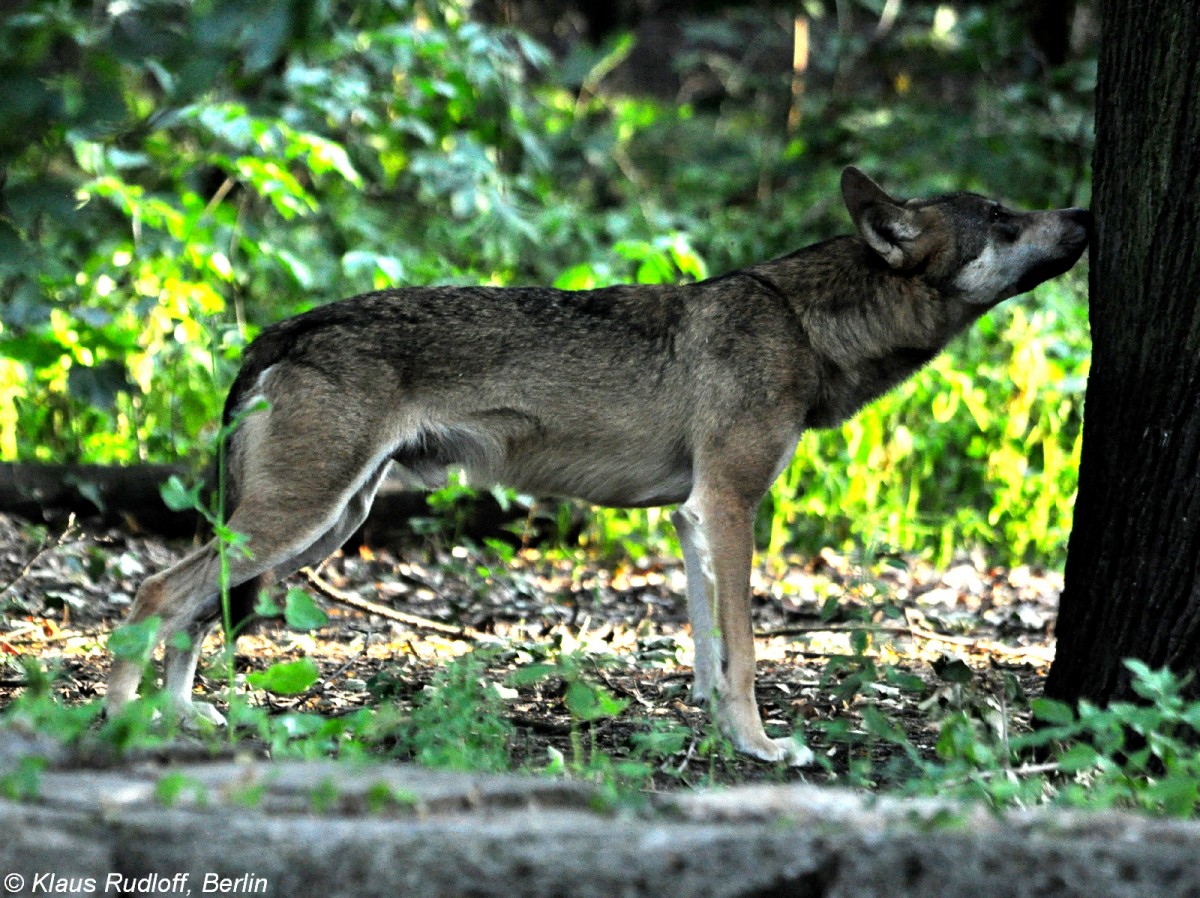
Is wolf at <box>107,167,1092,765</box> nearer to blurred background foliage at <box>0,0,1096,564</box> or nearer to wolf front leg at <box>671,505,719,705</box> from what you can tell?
wolf front leg at <box>671,505,719,705</box>

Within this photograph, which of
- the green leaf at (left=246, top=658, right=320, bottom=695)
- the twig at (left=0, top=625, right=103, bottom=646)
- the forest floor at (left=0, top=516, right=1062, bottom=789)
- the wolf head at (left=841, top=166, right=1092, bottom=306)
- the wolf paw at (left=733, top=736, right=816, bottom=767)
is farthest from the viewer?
the twig at (left=0, top=625, right=103, bottom=646)

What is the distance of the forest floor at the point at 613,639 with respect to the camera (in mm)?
4484

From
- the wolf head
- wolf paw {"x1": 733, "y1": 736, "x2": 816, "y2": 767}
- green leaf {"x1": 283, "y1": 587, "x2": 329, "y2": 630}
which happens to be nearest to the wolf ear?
the wolf head

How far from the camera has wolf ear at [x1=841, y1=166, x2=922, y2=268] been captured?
16.8ft

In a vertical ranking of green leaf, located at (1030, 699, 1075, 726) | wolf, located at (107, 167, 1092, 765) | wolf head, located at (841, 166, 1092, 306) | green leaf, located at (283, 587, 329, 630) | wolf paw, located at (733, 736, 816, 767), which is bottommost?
wolf paw, located at (733, 736, 816, 767)

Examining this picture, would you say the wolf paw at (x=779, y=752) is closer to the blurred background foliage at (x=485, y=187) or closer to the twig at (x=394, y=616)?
the twig at (x=394, y=616)

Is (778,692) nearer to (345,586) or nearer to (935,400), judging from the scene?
(345,586)

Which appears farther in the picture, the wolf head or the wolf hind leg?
the wolf head

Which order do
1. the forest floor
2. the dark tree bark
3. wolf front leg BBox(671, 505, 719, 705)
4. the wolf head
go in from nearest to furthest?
the dark tree bark < the forest floor < wolf front leg BBox(671, 505, 719, 705) < the wolf head

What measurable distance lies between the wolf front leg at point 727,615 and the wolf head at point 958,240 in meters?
1.15

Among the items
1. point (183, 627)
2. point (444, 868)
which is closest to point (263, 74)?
Result: point (183, 627)

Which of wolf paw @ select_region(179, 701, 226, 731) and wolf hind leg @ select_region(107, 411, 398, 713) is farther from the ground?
wolf hind leg @ select_region(107, 411, 398, 713)

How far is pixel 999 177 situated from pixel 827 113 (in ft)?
6.75

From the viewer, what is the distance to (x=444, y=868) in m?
2.38
